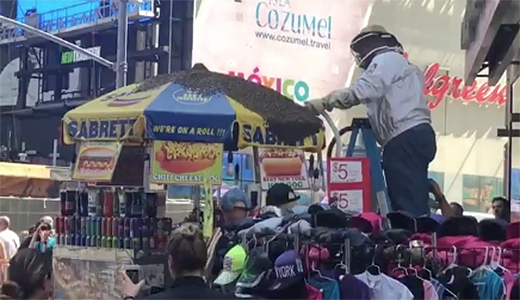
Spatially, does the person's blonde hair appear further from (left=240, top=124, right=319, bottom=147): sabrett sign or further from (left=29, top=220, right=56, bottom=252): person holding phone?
(left=29, top=220, right=56, bottom=252): person holding phone

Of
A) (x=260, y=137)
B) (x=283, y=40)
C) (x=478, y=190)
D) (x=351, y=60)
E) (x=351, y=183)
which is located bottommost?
(x=478, y=190)

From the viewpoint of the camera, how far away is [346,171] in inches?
245

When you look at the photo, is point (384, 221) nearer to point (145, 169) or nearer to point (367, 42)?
point (367, 42)

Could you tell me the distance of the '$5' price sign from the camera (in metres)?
6.20

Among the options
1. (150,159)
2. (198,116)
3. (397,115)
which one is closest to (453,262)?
(397,115)

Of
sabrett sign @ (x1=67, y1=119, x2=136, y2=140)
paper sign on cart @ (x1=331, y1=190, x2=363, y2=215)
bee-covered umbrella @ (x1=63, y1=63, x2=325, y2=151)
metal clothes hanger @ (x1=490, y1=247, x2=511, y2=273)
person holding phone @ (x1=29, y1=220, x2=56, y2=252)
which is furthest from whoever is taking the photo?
person holding phone @ (x1=29, y1=220, x2=56, y2=252)

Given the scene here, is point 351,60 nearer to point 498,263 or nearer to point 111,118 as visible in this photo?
point 111,118

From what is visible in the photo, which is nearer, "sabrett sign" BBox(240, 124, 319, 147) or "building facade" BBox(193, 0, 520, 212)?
"sabrett sign" BBox(240, 124, 319, 147)

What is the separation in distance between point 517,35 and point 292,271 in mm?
4229

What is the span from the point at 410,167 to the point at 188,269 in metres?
2.89

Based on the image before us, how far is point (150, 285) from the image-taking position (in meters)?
6.00

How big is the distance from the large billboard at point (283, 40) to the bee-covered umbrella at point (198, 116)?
1520 centimetres

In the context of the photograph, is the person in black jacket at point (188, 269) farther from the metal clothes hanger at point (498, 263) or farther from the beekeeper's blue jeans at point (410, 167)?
the beekeeper's blue jeans at point (410, 167)

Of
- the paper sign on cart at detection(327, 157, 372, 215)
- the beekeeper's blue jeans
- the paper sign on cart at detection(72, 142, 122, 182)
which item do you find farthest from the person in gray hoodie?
the paper sign on cart at detection(72, 142, 122, 182)
